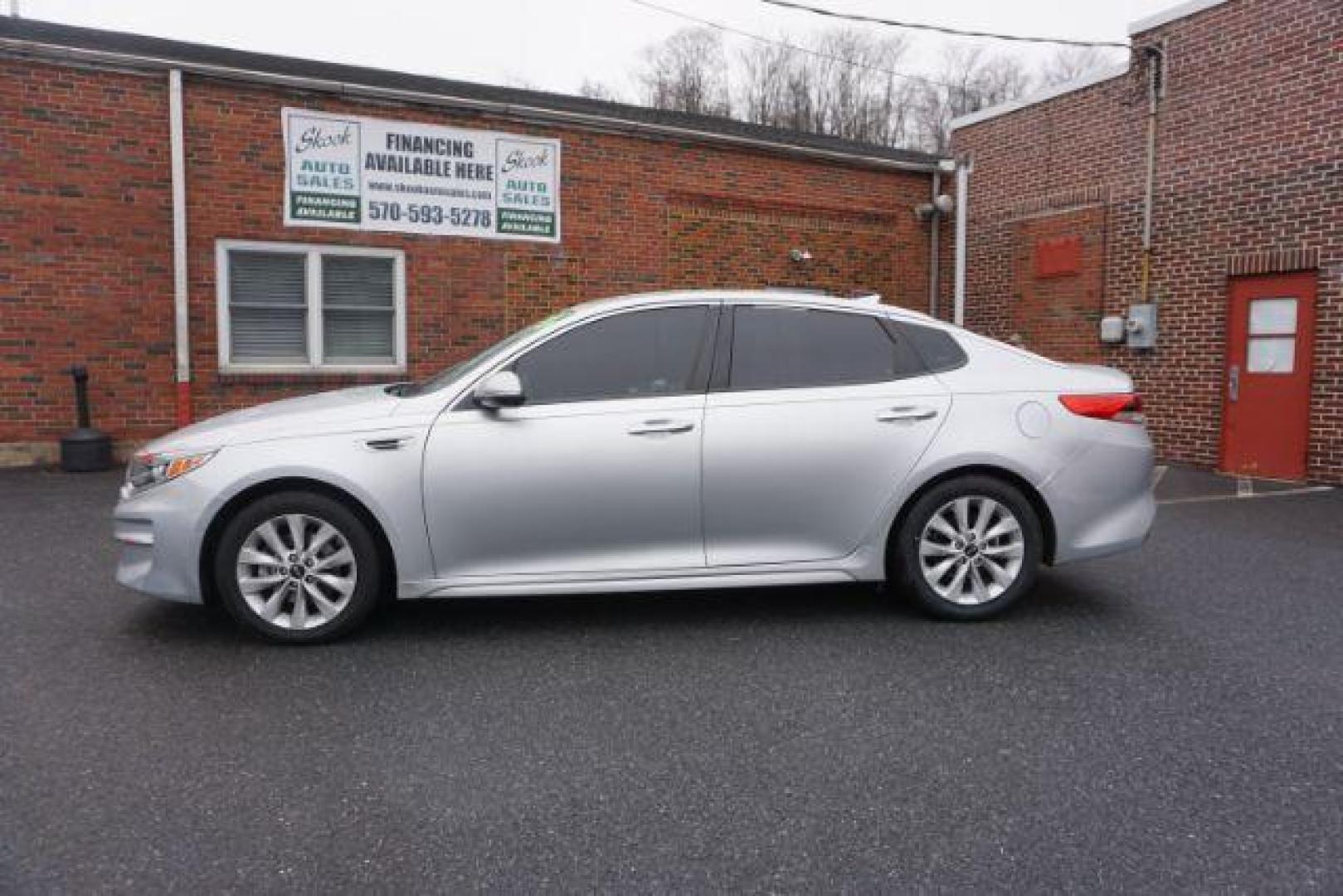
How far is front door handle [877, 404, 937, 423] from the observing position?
445 cm

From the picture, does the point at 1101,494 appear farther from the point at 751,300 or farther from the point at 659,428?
the point at 659,428

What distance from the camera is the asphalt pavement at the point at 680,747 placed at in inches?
95.2

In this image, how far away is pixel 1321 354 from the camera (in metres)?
9.42

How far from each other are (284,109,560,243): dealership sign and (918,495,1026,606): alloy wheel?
316 inches

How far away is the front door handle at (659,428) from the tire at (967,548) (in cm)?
116

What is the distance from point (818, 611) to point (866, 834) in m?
2.23

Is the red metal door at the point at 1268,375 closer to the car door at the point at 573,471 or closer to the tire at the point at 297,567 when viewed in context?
the car door at the point at 573,471

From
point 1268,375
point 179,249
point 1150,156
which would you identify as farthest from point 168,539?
point 1150,156

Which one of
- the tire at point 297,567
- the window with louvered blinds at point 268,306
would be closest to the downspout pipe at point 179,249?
the window with louvered blinds at point 268,306

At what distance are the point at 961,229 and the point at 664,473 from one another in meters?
11.1

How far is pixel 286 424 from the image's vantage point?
4.15 meters

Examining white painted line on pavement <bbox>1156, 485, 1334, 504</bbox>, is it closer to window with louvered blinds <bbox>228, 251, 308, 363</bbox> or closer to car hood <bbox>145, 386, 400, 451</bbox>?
car hood <bbox>145, 386, 400, 451</bbox>

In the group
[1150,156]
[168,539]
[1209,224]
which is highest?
[1150,156]

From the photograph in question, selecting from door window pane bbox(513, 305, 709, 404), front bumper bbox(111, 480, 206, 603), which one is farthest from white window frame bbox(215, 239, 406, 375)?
door window pane bbox(513, 305, 709, 404)
